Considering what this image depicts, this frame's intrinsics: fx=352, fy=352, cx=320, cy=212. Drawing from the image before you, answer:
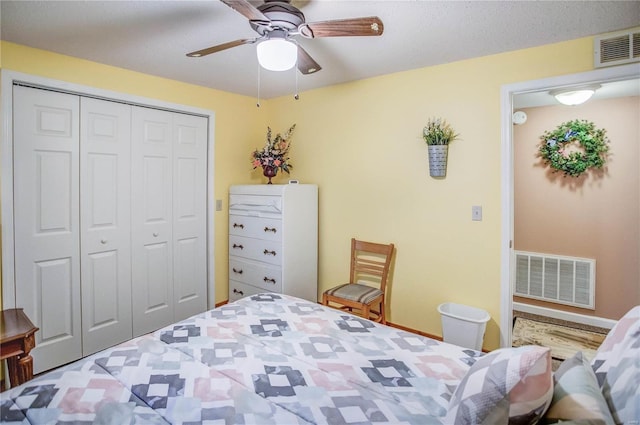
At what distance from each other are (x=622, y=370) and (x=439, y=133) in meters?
2.05

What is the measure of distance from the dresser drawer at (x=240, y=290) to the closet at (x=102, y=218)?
0.32 m

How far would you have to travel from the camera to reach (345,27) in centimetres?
162

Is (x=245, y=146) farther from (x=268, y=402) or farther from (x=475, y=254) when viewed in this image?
(x=268, y=402)

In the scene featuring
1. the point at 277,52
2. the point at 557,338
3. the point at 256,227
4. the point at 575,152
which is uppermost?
the point at 277,52

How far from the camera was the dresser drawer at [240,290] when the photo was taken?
3470mm

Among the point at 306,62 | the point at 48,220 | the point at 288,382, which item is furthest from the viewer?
the point at 48,220

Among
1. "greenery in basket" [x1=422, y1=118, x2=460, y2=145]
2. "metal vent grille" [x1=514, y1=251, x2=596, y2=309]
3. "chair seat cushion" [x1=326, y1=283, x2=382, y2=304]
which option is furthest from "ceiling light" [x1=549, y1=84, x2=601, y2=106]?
"chair seat cushion" [x1=326, y1=283, x2=382, y2=304]

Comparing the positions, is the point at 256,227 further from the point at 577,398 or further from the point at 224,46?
the point at 577,398

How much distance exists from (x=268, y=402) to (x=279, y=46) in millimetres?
1528

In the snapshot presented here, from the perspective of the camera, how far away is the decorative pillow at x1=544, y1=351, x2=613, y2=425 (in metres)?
0.88

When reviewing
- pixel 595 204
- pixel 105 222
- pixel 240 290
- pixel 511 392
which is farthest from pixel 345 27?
pixel 595 204

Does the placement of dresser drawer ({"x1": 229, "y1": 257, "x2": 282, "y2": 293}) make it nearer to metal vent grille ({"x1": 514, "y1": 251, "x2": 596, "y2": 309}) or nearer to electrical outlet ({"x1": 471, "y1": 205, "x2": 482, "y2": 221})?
electrical outlet ({"x1": 471, "y1": 205, "x2": 482, "y2": 221})

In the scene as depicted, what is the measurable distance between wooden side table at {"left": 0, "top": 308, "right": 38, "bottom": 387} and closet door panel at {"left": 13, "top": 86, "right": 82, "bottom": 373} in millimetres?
585

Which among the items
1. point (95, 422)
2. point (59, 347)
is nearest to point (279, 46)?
point (95, 422)
